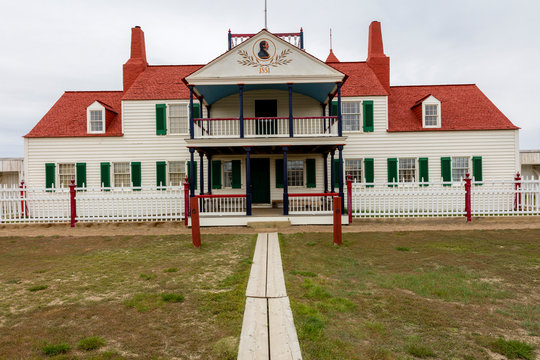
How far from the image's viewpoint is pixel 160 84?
17.1 meters

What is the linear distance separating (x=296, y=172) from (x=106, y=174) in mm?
10210

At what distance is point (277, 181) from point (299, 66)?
6042 millimetres

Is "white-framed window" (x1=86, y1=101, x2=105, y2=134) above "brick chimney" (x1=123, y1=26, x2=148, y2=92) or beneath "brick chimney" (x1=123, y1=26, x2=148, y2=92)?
beneath

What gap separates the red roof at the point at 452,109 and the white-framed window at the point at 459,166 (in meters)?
1.65

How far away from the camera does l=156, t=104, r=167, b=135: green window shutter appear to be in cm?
1620

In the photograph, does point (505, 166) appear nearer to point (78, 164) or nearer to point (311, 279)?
point (311, 279)

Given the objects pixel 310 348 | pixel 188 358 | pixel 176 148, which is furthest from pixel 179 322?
pixel 176 148

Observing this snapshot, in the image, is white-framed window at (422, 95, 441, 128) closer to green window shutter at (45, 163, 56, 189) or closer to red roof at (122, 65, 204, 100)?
red roof at (122, 65, 204, 100)

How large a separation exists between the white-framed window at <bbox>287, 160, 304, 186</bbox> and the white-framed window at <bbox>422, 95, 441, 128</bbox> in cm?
700

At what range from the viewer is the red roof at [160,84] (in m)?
16.4

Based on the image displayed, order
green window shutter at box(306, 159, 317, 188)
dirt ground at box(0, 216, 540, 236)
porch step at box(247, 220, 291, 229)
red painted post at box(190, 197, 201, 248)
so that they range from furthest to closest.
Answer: green window shutter at box(306, 159, 317, 188) → porch step at box(247, 220, 291, 229) → dirt ground at box(0, 216, 540, 236) → red painted post at box(190, 197, 201, 248)

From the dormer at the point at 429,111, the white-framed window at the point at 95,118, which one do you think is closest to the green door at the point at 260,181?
the white-framed window at the point at 95,118

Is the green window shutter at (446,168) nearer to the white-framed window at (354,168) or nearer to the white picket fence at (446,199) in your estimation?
the white picket fence at (446,199)

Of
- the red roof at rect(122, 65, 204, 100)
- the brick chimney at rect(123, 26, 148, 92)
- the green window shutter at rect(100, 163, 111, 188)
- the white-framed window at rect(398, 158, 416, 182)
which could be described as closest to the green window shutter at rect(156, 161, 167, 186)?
the green window shutter at rect(100, 163, 111, 188)
